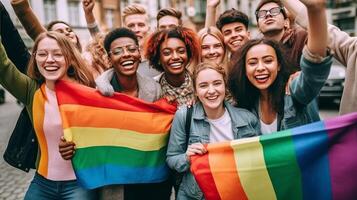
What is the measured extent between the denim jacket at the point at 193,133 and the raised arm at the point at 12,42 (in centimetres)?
137

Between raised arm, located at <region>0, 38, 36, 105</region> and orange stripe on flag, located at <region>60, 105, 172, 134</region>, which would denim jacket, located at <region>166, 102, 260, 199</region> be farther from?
raised arm, located at <region>0, 38, 36, 105</region>

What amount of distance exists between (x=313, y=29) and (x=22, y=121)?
7.76ft

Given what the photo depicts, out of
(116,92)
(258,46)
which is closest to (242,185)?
(258,46)

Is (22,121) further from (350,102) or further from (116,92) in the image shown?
(350,102)

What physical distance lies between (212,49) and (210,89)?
106 cm

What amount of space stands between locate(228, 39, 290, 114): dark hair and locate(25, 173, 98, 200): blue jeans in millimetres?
1435

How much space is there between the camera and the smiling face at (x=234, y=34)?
4.38m

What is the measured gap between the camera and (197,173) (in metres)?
2.94

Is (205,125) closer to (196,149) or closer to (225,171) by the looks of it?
(196,149)

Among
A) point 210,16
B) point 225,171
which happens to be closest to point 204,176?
point 225,171

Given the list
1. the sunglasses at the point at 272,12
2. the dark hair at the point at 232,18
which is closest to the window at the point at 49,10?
the dark hair at the point at 232,18

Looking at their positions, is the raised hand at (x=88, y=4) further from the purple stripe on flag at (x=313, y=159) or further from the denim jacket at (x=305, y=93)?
the purple stripe on flag at (x=313, y=159)

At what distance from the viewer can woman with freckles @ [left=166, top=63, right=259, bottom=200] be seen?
299 cm

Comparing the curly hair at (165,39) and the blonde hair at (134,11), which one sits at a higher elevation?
the blonde hair at (134,11)
